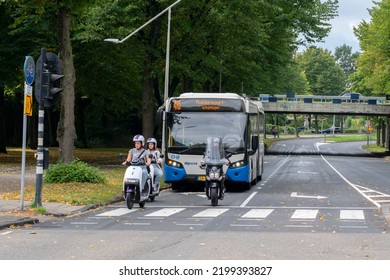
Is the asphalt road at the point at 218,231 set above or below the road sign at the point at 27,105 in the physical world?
below

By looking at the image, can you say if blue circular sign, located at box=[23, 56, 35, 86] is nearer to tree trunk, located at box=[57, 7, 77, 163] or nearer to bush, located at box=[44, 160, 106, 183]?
bush, located at box=[44, 160, 106, 183]

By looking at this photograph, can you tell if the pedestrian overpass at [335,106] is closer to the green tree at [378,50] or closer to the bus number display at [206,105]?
the green tree at [378,50]

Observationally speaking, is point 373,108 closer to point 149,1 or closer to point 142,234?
point 149,1

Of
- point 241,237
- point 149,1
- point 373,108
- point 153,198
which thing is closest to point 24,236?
point 241,237

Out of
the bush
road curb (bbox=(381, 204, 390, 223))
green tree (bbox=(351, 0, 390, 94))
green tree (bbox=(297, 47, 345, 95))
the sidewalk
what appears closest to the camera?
the sidewalk

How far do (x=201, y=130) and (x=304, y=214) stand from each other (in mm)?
8180

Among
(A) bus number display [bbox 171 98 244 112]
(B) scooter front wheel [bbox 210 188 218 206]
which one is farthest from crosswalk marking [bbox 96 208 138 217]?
(A) bus number display [bbox 171 98 244 112]

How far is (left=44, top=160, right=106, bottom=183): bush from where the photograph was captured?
82.3 ft

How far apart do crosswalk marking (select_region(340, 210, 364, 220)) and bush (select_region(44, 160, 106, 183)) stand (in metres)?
9.11

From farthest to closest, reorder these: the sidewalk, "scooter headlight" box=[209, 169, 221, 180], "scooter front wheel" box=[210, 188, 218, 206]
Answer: "scooter headlight" box=[209, 169, 221, 180] → "scooter front wheel" box=[210, 188, 218, 206] → the sidewalk

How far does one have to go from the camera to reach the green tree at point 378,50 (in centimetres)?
6050

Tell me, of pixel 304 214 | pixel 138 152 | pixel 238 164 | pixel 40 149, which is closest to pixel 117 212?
pixel 138 152

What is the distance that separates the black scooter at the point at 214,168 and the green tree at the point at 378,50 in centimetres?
4069

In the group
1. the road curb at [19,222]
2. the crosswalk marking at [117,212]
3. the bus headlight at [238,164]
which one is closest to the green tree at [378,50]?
the bus headlight at [238,164]
